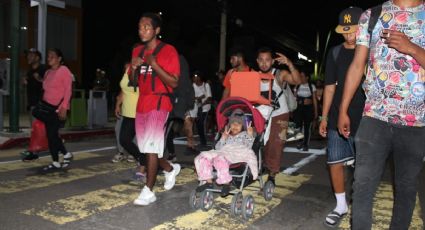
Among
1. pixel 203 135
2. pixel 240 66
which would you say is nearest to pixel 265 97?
pixel 240 66

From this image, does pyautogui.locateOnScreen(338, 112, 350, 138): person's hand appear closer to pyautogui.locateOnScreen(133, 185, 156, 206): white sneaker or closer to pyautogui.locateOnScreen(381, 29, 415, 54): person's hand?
pyautogui.locateOnScreen(381, 29, 415, 54): person's hand

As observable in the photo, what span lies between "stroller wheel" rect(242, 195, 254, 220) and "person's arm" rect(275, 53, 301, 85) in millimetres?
1694

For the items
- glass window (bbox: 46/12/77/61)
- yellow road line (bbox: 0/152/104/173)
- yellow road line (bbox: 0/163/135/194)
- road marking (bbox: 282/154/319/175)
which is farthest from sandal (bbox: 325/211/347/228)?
glass window (bbox: 46/12/77/61)

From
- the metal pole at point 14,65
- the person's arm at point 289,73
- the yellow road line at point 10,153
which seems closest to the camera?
the person's arm at point 289,73

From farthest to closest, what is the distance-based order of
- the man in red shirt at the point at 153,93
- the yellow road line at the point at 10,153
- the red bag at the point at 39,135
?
the yellow road line at the point at 10,153 → the red bag at the point at 39,135 → the man in red shirt at the point at 153,93

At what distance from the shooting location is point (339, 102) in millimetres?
4508

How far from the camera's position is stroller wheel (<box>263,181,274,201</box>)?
5396mm

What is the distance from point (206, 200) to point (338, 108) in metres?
1.69

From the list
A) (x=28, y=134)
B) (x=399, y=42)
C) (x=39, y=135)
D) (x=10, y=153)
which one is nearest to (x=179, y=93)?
(x=399, y=42)

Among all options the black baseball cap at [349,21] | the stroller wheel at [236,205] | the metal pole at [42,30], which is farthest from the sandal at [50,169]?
the metal pole at [42,30]

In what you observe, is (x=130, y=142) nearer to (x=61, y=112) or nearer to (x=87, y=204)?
(x=87, y=204)

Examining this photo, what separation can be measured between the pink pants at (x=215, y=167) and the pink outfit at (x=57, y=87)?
10.2 ft

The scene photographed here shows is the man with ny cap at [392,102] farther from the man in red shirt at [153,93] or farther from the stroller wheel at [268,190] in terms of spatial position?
the man in red shirt at [153,93]

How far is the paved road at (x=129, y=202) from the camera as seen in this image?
175 inches
